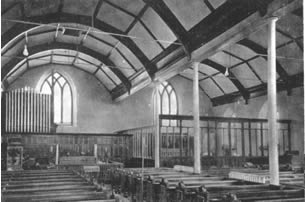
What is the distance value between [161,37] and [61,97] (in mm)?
12409

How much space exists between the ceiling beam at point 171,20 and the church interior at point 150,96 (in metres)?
0.05

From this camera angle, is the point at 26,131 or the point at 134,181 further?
the point at 26,131

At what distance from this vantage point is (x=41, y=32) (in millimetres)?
16344

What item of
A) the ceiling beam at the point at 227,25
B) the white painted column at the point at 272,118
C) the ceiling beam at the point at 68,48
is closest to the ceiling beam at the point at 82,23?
the ceiling beam at the point at 68,48

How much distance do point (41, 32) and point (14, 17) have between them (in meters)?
3.58

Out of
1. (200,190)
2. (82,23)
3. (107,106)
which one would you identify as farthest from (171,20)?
(107,106)

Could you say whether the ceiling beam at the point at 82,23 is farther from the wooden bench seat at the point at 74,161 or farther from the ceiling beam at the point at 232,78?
the wooden bench seat at the point at 74,161

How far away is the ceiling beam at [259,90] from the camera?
16359 mm

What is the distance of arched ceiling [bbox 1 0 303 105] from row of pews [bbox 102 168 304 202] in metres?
4.49

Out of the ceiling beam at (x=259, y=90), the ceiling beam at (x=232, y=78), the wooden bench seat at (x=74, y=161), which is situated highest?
the ceiling beam at (x=232, y=78)

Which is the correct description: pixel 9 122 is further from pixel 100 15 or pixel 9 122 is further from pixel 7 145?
pixel 100 15

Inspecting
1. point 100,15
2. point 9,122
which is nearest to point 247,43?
point 100,15

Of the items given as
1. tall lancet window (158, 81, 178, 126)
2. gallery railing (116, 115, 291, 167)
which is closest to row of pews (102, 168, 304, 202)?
gallery railing (116, 115, 291, 167)

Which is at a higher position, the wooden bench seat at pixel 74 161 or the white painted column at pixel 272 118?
the white painted column at pixel 272 118
